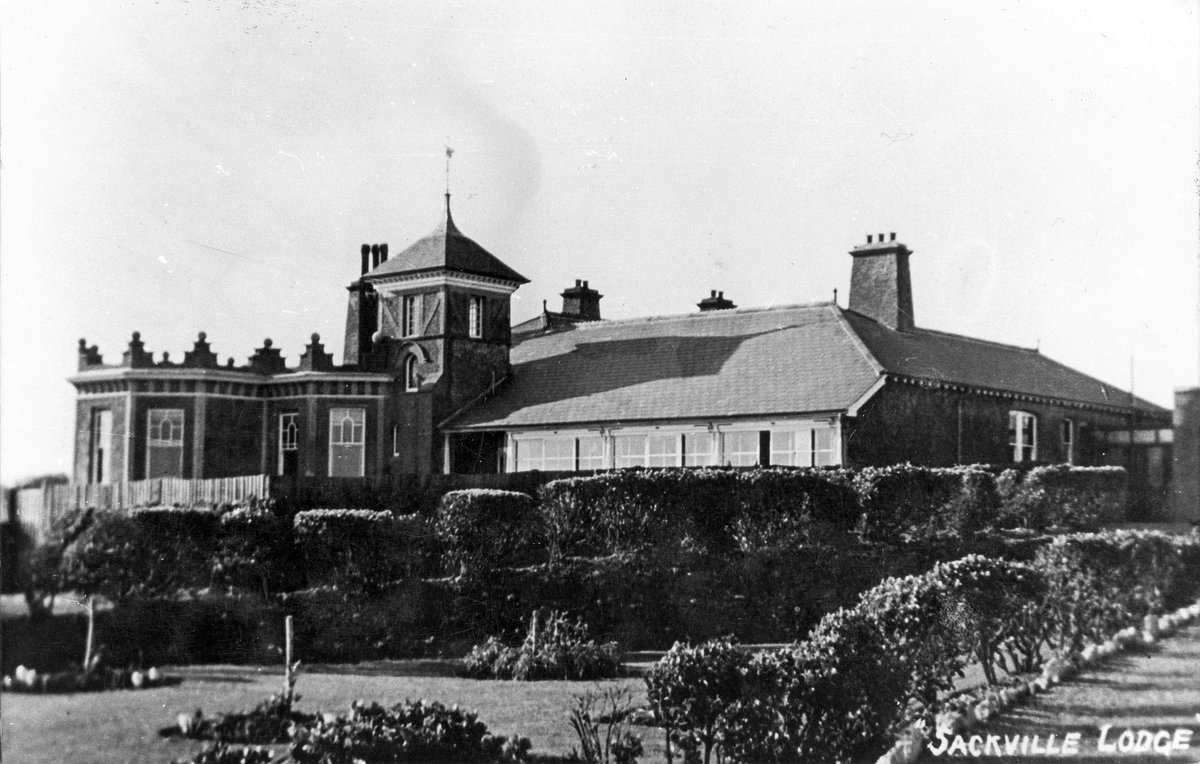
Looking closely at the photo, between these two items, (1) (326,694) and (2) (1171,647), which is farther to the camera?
(2) (1171,647)

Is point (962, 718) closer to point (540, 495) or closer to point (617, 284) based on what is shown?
point (617, 284)

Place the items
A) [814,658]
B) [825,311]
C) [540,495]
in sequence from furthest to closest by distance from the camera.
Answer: [825,311] → [540,495] → [814,658]

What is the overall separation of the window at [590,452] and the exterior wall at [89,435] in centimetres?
1015

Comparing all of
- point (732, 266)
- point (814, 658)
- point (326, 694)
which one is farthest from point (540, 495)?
point (814, 658)

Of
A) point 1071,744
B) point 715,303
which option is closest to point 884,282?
point 715,303

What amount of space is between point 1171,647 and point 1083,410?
894 centimetres

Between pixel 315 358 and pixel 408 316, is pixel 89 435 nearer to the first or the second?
pixel 315 358

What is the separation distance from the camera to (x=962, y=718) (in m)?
12.1

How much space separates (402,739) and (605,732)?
7.60ft

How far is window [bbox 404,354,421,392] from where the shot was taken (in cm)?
2712

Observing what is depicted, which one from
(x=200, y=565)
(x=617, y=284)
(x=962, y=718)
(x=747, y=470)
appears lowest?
(x=962, y=718)

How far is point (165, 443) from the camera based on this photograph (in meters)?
21.0

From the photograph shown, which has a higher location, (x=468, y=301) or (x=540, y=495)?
(x=468, y=301)

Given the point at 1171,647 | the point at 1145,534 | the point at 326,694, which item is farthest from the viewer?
the point at 1145,534
